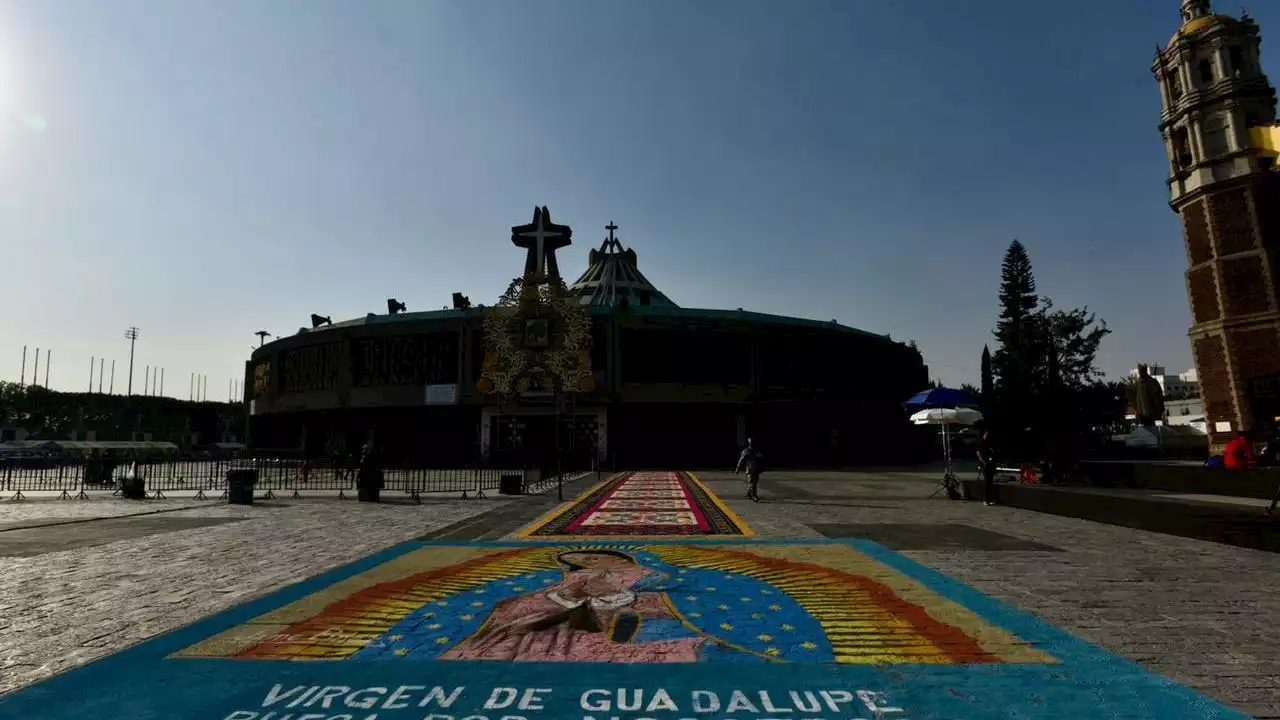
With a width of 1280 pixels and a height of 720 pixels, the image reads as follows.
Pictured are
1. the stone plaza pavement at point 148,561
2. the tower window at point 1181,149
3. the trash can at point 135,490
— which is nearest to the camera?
the stone plaza pavement at point 148,561

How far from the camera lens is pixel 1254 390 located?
106 feet

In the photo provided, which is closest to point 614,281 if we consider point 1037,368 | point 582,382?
point 582,382

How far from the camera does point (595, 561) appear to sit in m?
8.00

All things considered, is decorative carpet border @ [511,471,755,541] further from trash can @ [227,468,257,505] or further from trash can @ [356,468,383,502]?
trash can @ [227,468,257,505]

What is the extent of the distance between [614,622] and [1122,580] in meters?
6.39

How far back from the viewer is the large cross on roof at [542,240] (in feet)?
158

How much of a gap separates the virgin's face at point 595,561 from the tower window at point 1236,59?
165 feet

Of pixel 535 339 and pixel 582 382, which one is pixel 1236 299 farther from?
pixel 535 339

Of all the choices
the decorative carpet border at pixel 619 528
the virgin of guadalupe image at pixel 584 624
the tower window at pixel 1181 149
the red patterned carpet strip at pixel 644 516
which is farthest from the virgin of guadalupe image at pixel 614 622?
the tower window at pixel 1181 149

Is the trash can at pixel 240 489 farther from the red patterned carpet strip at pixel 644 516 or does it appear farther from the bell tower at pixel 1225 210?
the bell tower at pixel 1225 210

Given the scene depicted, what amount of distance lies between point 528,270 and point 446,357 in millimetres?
9367

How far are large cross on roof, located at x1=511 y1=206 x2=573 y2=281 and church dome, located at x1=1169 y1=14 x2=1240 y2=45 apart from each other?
1673 inches

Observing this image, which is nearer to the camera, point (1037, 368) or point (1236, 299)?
point (1236, 299)

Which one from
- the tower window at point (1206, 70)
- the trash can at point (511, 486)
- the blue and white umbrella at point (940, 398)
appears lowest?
the trash can at point (511, 486)
